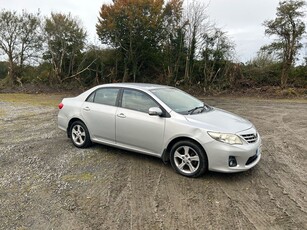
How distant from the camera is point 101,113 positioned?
549cm

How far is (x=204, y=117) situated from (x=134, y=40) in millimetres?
15229

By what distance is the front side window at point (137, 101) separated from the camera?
5002 millimetres

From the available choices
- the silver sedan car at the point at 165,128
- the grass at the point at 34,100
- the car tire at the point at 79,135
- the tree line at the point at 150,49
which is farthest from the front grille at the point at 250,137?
the tree line at the point at 150,49

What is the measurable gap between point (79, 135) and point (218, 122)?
3102 millimetres

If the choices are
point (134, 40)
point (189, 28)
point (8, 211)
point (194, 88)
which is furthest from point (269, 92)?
point (8, 211)

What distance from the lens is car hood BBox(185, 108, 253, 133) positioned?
4320 mm

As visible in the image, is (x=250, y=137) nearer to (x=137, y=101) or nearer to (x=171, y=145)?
(x=171, y=145)

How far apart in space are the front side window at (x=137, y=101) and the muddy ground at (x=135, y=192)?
104 cm

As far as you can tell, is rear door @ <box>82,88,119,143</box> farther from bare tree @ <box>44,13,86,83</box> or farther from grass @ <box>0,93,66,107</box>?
bare tree @ <box>44,13,86,83</box>

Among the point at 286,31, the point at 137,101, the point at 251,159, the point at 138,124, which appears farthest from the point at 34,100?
the point at 286,31

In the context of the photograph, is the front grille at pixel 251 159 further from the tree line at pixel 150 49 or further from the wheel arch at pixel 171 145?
the tree line at pixel 150 49

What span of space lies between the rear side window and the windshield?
2.85ft

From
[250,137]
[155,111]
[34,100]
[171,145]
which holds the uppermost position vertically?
[155,111]

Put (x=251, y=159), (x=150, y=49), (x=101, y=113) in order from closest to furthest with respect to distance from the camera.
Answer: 1. (x=251, y=159)
2. (x=101, y=113)
3. (x=150, y=49)
